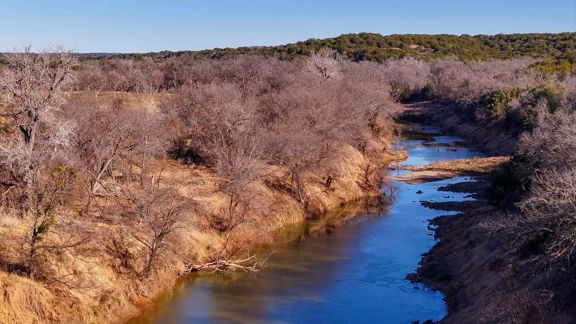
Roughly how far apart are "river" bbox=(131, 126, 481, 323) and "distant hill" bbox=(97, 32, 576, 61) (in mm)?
87675

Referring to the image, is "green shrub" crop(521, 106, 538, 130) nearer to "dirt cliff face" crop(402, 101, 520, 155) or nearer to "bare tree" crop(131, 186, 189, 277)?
"dirt cliff face" crop(402, 101, 520, 155)

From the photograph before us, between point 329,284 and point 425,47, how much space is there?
12719 cm

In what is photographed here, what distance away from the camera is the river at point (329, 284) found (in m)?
25.3

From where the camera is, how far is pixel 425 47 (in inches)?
5802

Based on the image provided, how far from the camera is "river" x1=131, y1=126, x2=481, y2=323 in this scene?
25.3 m

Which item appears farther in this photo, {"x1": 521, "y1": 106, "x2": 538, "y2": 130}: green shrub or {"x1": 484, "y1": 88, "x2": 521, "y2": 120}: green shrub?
{"x1": 484, "y1": 88, "x2": 521, "y2": 120}: green shrub

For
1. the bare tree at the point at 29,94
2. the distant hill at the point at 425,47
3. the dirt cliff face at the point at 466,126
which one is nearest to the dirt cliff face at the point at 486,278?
the bare tree at the point at 29,94

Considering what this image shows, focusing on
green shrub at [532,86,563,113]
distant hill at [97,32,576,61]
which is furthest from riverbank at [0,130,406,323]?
distant hill at [97,32,576,61]

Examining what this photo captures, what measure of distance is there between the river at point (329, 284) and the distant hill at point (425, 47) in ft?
288

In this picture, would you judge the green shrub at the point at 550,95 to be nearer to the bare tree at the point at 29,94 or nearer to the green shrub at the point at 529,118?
the green shrub at the point at 529,118

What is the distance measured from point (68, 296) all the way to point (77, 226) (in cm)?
414

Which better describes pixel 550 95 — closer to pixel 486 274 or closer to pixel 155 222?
pixel 486 274

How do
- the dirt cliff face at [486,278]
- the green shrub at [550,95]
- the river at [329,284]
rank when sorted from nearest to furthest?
the dirt cliff face at [486,278]
the river at [329,284]
the green shrub at [550,95]

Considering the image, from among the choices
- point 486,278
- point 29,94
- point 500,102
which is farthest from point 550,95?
point 29,94
